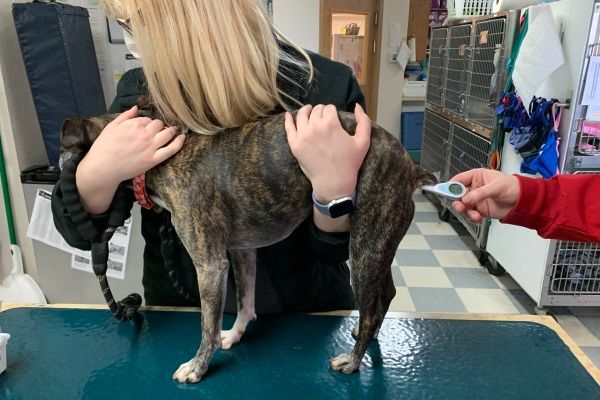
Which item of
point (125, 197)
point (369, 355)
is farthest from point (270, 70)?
point (369, 355)

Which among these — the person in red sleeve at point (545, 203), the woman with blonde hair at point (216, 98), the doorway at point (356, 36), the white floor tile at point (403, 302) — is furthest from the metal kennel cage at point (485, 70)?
the woman with blonde hair at point (216, 98)

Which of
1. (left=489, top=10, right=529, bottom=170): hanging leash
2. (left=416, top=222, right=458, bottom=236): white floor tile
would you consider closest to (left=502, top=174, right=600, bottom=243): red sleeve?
(left=489, top=10, right=529, bottom=170): hanging leash

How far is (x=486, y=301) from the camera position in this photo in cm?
279

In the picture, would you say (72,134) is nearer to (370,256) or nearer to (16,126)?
(370,256)

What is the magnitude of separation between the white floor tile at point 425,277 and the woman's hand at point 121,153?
230 centimetres

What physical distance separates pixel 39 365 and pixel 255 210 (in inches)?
25.4

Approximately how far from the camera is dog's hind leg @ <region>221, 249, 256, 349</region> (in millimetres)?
1221

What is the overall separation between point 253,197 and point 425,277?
230 cm

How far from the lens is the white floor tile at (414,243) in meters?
3.60

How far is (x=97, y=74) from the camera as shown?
2.36m

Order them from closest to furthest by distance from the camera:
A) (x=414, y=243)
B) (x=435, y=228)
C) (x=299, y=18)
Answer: (x=414, y=243), (x=435, y=228), (x=299, y=18)

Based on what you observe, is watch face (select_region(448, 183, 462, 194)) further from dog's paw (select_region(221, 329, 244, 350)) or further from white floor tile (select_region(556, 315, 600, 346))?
white floor tile (select_region(556, 315, 600, 346))

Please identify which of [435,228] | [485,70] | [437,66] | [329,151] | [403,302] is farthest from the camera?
[437,66]

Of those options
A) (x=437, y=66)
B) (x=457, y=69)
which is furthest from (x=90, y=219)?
(x=437, y=66)
